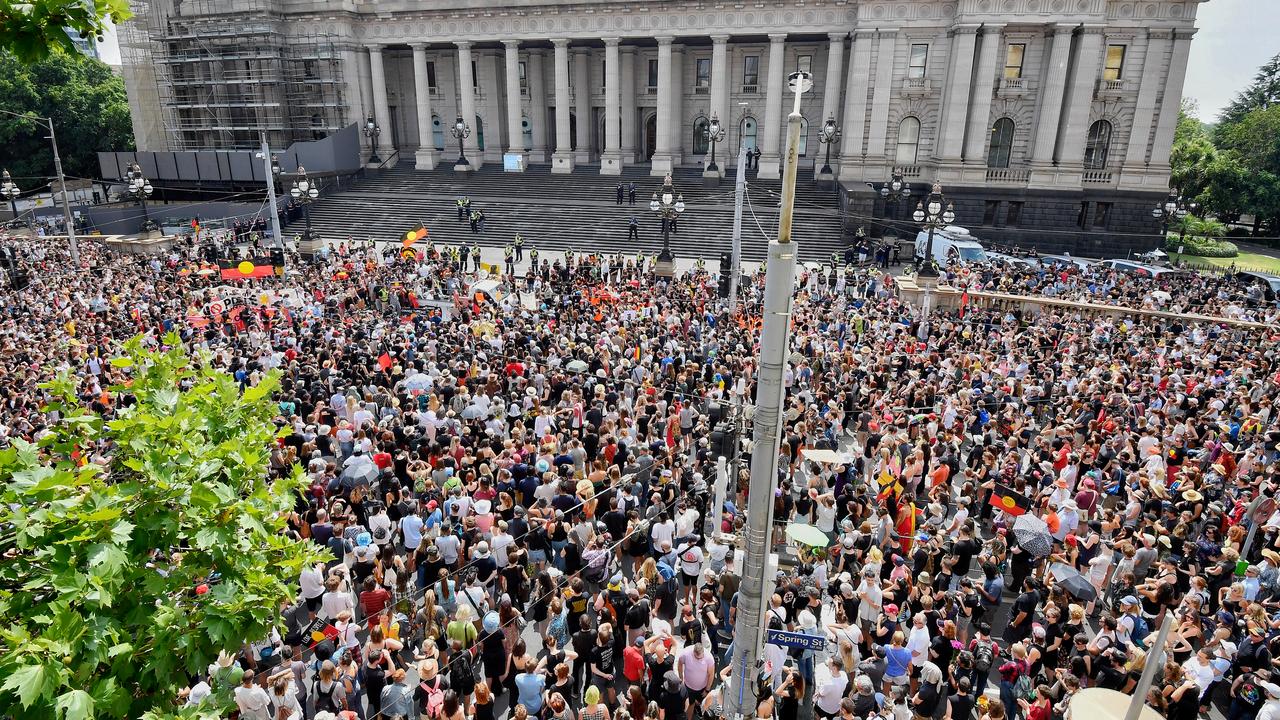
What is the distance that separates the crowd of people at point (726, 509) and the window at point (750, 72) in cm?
3456

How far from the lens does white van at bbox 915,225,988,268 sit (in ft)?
113

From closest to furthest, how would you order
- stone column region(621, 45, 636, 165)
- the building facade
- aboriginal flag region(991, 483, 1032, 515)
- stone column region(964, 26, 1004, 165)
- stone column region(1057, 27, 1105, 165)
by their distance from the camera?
aboriginal flag region(991, 483, 1032, 515) → stone column region(1057, 27, 1105, 165) → stone column region(964, 26, 1004, 165) → the building facade → stone column region(621, 45, 636, 165)

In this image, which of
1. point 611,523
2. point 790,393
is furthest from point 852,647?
point 790,393

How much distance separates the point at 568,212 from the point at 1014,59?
2751 centimetres

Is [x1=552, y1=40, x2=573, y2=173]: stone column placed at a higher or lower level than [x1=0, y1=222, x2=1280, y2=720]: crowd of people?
higher

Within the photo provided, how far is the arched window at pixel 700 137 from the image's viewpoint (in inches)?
2180

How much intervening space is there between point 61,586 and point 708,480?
1025 cm

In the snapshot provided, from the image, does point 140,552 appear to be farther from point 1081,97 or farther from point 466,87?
point 466,87

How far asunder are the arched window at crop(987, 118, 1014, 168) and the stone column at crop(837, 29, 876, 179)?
7.74 meters

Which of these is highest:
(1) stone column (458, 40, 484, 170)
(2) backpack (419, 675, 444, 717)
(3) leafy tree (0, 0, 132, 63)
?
(1) stone column (458, 40, 484, 170)

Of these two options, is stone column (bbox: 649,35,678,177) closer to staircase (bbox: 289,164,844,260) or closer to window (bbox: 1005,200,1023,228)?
staircase (bbox: 289,164,844,260)

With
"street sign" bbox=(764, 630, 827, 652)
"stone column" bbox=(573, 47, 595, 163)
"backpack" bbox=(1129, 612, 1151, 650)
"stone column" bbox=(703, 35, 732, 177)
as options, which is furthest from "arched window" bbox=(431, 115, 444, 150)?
"backpack" bbox=(1129, 612, 1151, 650)

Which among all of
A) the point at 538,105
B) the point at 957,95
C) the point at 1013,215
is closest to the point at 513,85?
the point at 538,105

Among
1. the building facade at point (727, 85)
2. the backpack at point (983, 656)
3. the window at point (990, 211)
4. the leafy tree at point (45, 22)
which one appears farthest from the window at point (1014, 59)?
the leafy tree at point (45, 22)
